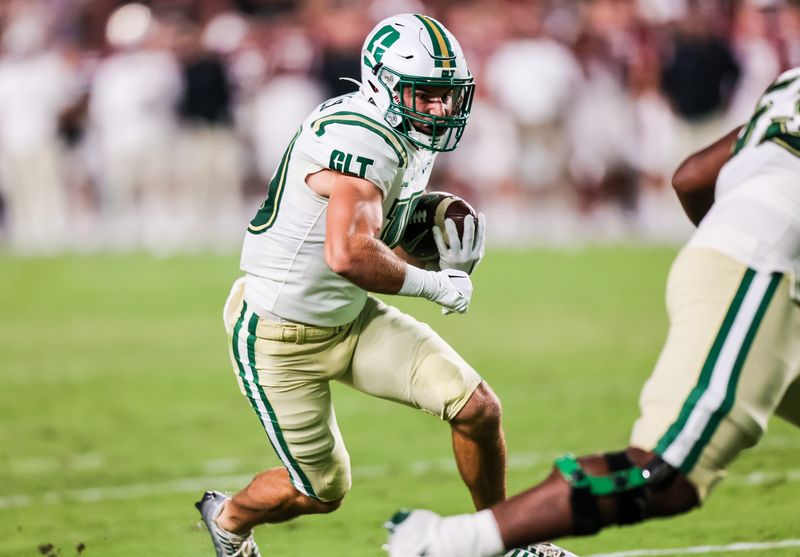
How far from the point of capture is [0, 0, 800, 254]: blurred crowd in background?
51.2 feet

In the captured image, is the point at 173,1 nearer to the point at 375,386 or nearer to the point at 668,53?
the point at 668,53

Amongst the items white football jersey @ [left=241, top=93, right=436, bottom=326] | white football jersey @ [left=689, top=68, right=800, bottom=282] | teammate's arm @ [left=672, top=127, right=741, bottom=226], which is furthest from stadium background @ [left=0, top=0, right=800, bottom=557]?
white football jersey @ [left=689, top=68, right=800, bottom=282]

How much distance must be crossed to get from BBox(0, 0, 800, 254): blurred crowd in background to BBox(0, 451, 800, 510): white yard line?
30.4 ft

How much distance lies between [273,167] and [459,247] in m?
12.1

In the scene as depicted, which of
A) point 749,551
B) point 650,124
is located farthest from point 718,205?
point 650,124

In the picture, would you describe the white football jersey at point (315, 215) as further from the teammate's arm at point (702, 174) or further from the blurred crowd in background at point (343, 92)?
the blurred crowd in background at point (343, 92)

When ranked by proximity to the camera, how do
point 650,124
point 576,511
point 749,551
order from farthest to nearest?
point 650,124 → point 749,551 → point 576,511

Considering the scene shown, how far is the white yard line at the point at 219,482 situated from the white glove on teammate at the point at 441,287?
2036 mm

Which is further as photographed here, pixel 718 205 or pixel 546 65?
pixel 546 65

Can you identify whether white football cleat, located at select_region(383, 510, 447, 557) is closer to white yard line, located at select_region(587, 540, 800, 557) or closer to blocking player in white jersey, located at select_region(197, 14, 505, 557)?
blocking player in white jersey, located at select_region(197, 14, 505, 557)

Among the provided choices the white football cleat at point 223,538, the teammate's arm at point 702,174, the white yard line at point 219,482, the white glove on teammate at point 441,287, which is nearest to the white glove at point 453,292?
the white glove on teammate at point 441,287

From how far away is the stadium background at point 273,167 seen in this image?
28.7ft

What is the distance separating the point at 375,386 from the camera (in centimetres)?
420

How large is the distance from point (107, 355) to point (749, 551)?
19.0ft
